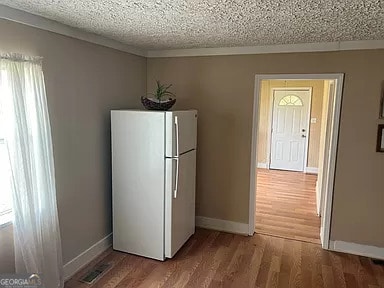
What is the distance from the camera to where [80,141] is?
2857 millimetres

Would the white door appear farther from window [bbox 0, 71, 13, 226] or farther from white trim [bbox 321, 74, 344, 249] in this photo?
window [bbox 0, 71, 13, 226]

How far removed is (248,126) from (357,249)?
1.82 metres

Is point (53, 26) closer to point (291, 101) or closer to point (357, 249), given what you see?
point (357, 249)

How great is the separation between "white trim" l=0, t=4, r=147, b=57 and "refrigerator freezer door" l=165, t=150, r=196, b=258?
137cm

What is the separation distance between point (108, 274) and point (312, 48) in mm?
3115

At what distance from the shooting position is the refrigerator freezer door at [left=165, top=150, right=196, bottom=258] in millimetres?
3008

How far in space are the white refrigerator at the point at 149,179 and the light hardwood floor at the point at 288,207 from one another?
1402 mm

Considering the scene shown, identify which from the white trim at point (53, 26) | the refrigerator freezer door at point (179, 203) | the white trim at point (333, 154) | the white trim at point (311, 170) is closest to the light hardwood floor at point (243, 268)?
the refrigerator freezer door at point (179, 203)

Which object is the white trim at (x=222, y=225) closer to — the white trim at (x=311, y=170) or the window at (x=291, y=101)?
the white trim at (x=311, y=170)

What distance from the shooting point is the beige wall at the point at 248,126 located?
313 cm

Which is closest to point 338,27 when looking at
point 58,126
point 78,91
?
point 78,91

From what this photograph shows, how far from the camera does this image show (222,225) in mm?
3912

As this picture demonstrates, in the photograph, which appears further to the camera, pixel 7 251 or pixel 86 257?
pixel 86 257

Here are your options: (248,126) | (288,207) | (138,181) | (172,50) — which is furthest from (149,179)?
(288,207)
